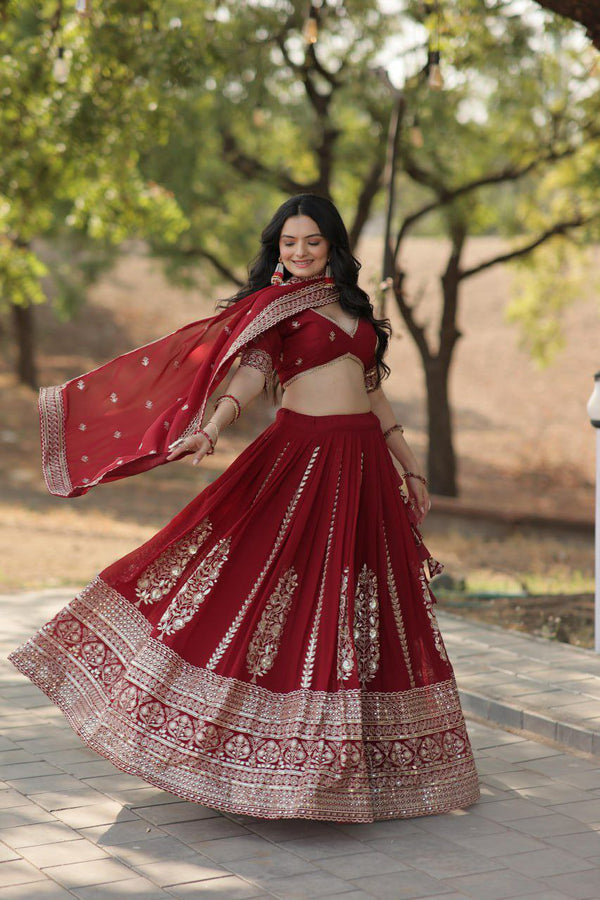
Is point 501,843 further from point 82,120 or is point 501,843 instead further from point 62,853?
point 82,120

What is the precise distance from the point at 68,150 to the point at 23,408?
10911 mm

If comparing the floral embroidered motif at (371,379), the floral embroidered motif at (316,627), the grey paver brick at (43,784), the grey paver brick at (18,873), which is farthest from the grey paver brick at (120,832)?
the floral embroidered motif at (371,379)

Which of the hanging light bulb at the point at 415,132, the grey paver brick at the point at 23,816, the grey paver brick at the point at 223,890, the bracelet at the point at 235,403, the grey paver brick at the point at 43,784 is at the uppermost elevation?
the hanging light bulb at the point at 415,132

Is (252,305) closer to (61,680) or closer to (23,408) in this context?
(61,680)

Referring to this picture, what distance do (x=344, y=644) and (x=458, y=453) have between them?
57.4ft

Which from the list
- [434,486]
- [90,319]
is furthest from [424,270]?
[434,486]

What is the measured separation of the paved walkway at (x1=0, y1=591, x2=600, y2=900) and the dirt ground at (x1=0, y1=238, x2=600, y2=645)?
261 cm

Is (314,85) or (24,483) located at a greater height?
(314,85)

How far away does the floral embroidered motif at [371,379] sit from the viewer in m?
4.32

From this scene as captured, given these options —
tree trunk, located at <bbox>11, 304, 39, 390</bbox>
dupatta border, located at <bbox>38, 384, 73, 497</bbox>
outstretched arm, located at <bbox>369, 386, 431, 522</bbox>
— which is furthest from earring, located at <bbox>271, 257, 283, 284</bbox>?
tree trunk, located at <bbox>11, 304, 39, 390</bbox>

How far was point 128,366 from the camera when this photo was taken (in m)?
4.17

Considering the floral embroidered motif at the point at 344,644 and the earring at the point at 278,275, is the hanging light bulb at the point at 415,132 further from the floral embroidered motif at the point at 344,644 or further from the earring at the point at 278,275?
the floral embroidered motif at the point at 344,644

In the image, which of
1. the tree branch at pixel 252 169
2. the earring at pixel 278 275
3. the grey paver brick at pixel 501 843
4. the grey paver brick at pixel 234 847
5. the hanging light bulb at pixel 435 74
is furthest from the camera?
the tree branch at pixel 252 169

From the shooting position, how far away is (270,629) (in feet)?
12.7
